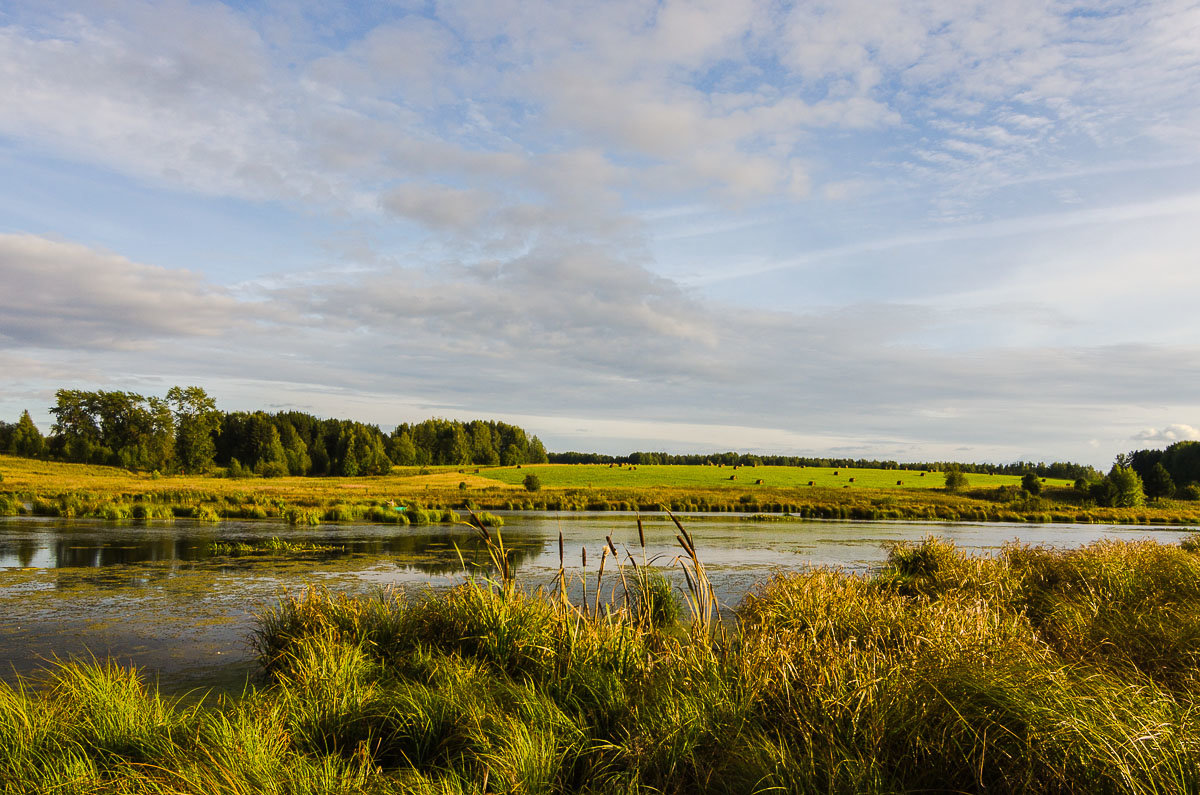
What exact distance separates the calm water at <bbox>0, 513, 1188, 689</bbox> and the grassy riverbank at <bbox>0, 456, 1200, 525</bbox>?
14.5ft

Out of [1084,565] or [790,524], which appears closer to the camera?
[1084,565]

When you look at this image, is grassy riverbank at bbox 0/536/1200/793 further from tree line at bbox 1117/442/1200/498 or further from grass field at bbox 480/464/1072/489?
tree line at bbox 1117/442/1200/498

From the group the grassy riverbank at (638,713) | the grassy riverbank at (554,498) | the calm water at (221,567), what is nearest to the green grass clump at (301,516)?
the grassy riverbank at (554,498)

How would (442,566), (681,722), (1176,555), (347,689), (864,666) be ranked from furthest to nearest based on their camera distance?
(442,566), (1176,555), (347,689), (864,666), (681,722)

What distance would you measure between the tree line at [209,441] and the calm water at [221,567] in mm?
53680

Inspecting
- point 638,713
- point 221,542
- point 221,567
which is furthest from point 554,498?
point 638,713

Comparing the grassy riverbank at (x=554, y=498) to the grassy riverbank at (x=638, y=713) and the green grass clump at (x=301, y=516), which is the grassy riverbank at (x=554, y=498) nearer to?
the green grass clump at (x=301, y=516)

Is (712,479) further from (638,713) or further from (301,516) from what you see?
(638,713)

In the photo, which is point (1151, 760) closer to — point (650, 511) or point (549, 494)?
point (650, 511)

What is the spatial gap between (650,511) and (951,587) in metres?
38.1

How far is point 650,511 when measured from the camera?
49.7m

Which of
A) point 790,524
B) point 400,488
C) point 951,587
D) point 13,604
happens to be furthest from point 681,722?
point 400,488

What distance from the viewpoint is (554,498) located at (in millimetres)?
52562

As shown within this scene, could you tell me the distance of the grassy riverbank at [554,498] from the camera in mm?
36375
